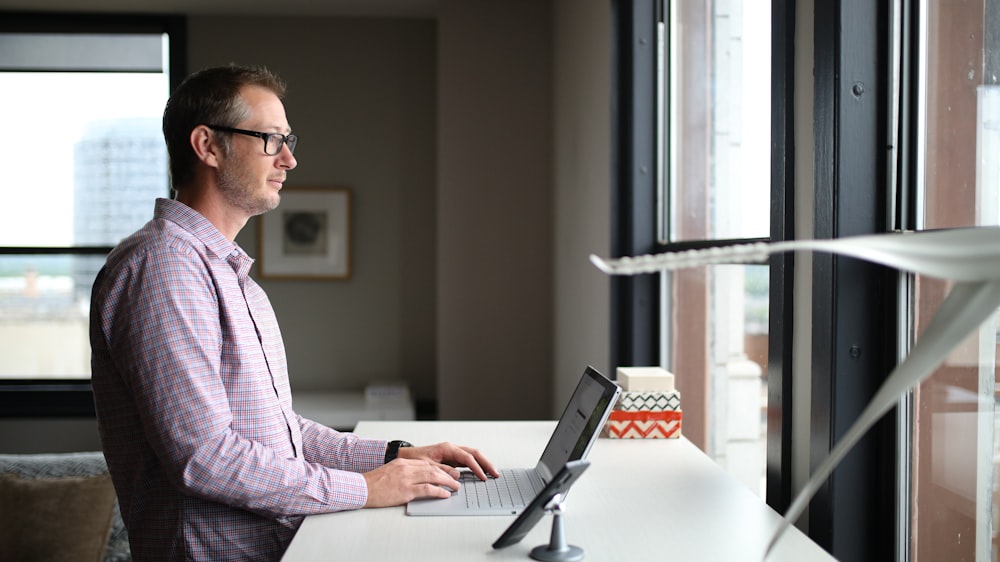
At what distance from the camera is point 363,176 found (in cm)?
443

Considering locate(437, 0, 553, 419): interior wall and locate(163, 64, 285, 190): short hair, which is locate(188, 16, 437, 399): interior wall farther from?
locate(163, 64, 285, 190): short hair

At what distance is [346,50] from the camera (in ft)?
14.5

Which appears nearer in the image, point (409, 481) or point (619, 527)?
point (619, 527)

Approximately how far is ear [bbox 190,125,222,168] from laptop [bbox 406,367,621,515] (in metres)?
0.75

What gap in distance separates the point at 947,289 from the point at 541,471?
743 millimetres

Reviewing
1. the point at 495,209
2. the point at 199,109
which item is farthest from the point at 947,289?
the point at 495,209

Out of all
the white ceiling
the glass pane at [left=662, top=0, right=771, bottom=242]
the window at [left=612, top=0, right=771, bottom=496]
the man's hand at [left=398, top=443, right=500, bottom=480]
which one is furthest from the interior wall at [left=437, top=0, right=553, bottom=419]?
the man's hand at [left=398, top=443, right=500, bottom=480]

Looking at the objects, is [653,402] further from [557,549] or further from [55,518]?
[55,518]

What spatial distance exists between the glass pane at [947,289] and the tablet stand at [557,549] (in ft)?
1.70

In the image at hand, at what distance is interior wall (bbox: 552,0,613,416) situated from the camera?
2.82 meters

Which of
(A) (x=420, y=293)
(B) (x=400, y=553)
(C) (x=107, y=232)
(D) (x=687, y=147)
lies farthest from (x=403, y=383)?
(B) (x=400, y=553)

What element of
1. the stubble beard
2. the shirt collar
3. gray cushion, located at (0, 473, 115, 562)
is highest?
the stubble beard

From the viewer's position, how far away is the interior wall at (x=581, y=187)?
282 cm

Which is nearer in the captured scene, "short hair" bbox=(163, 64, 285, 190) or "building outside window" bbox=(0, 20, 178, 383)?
"short hair" bbox=(163, 64, 285, 190)
